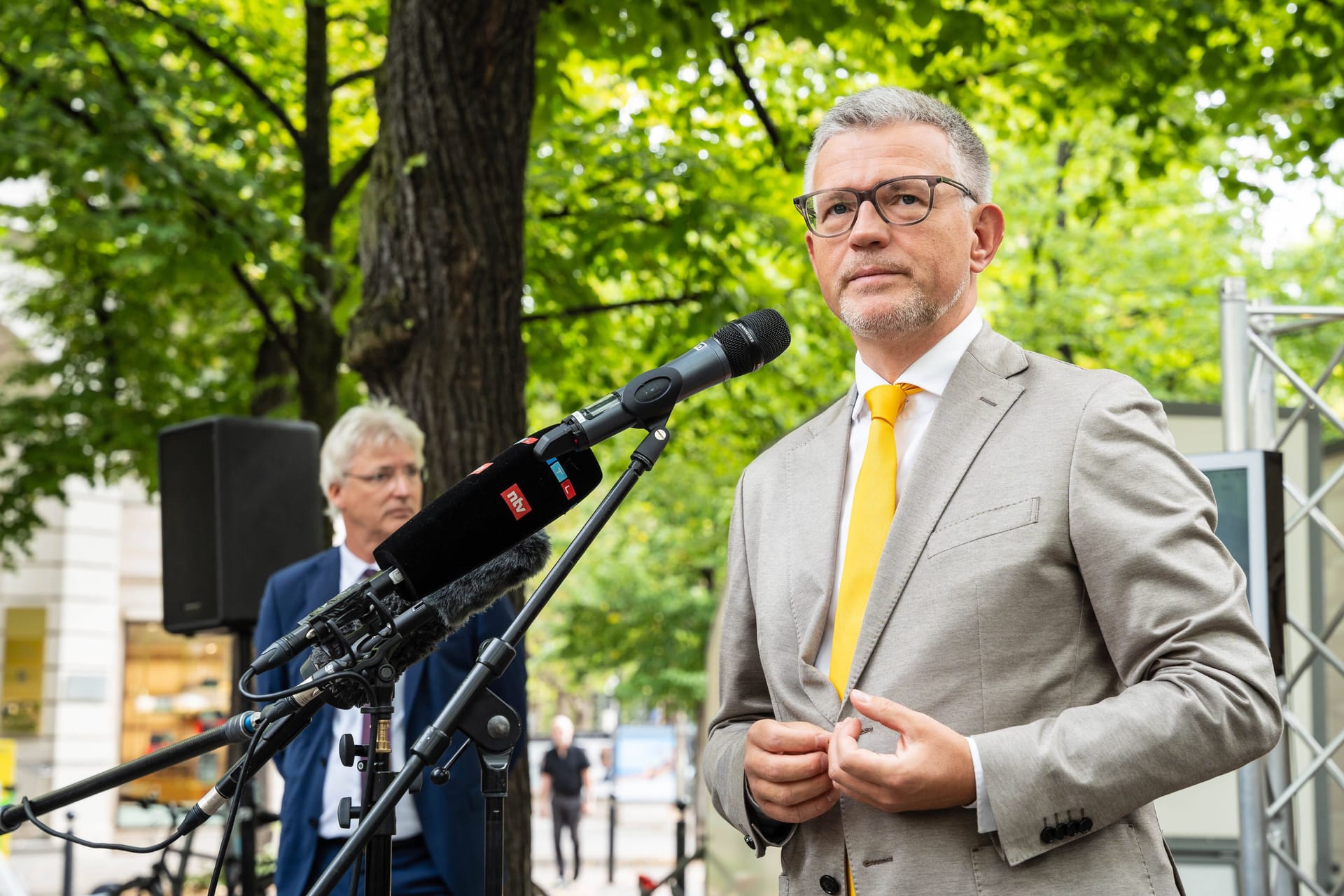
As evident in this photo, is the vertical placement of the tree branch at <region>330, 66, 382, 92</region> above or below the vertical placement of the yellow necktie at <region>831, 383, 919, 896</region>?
above

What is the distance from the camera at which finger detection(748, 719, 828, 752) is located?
179 cm

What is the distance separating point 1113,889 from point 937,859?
0.78 ft

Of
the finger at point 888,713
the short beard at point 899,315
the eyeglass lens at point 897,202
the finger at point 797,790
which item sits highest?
the eyeglass lens at point 897,202

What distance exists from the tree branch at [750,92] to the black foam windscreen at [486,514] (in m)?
5.32

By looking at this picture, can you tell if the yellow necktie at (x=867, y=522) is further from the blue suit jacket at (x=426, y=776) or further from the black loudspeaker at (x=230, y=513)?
the black loudspeaker at (x=230, y=513)

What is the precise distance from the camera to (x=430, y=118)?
16.5ft

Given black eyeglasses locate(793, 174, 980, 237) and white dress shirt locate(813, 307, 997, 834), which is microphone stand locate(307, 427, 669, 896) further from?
black eyeglasses locate(793, 174, 980, 237)

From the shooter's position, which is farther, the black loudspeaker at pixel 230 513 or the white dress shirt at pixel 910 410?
the black loudspeaker at pixel 230 513

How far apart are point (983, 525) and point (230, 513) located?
4.71 metres

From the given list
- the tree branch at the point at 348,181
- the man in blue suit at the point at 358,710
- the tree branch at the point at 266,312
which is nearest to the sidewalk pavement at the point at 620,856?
the tree branch at the point at 266,312

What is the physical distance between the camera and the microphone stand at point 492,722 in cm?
172

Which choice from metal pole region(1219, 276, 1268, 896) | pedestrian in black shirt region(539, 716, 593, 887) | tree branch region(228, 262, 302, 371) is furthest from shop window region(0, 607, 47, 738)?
metal pole region(1219, 276, 1268, 896)

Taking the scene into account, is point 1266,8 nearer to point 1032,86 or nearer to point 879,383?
point 1032,86

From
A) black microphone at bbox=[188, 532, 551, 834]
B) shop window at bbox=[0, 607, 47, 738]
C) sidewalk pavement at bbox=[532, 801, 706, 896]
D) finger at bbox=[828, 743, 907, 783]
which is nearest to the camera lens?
finger at bbox=[828, 743, 907, 783]
